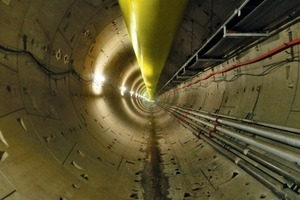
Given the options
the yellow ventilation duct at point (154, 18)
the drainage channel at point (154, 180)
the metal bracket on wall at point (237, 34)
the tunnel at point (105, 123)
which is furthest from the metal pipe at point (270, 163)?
the yellow ventilation duct at point (154, 18)

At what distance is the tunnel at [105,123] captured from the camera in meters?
2.67

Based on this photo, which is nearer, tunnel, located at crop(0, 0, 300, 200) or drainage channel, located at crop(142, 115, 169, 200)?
tunnel, located at crop(0, 0, 300, 200)

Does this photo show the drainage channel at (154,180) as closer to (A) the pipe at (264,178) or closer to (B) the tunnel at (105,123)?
(B) the tunnel at (105,123)

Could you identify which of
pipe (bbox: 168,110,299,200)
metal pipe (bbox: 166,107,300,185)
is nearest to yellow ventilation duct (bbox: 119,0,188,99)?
metal pipe (bbox: 166,107,300,185)

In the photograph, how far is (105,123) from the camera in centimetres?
607

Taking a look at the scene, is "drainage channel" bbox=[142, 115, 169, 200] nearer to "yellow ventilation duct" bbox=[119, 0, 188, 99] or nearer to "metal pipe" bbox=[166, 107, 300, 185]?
"metal pipe" bbox=[166, 107, 300, 185]

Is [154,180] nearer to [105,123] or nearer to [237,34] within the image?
[105,123]

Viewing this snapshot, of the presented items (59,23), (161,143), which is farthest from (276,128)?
(161,143)

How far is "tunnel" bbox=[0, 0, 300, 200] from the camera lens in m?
2.67

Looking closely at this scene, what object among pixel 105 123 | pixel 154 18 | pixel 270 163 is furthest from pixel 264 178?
pixel 105 123

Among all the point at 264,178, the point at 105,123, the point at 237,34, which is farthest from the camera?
the point at 105,123

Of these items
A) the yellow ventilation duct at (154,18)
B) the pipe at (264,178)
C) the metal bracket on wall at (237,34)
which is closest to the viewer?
the pipe at (264,178)

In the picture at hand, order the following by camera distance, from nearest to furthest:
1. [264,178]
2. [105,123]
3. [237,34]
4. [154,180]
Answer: [264,178] → [237,34] → [154,180] → [105,123]

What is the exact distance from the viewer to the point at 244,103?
4.24 meters
